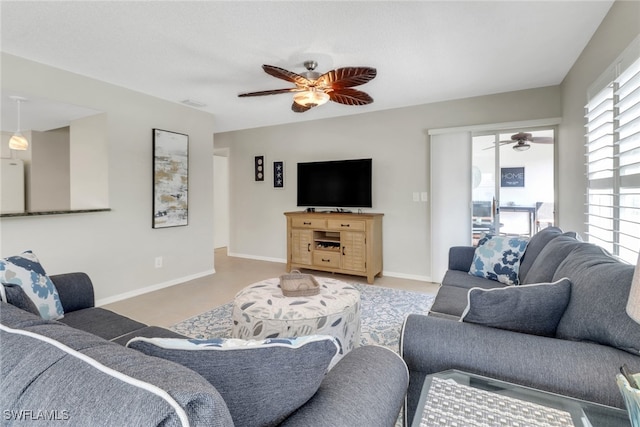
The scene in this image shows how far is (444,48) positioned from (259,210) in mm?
3910

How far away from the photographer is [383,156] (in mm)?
4395

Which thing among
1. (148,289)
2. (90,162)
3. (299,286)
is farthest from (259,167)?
(299,286)

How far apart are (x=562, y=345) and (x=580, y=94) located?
2.63 meters

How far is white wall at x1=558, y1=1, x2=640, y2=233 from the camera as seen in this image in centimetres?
183

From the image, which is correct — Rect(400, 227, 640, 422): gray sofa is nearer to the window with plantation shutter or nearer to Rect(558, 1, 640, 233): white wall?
the window with plantation shutter

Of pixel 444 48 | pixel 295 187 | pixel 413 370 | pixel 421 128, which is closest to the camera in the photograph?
pixel 413 370

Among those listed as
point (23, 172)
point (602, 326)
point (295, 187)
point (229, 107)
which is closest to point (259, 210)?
point (295, 187)

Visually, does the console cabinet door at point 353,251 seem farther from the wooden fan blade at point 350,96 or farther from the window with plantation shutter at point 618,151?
the window with plantation shutter at point 618,151

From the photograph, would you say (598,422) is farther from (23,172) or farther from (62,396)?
(23,172)

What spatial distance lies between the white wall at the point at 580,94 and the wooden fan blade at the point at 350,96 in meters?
1.69

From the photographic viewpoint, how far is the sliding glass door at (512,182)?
139 inches

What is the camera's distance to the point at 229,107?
13.8 ft

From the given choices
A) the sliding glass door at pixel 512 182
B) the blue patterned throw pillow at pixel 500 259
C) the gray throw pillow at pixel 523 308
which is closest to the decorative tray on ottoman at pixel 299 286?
the gray throw pillow at pixel 523 308

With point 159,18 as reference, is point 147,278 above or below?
below
